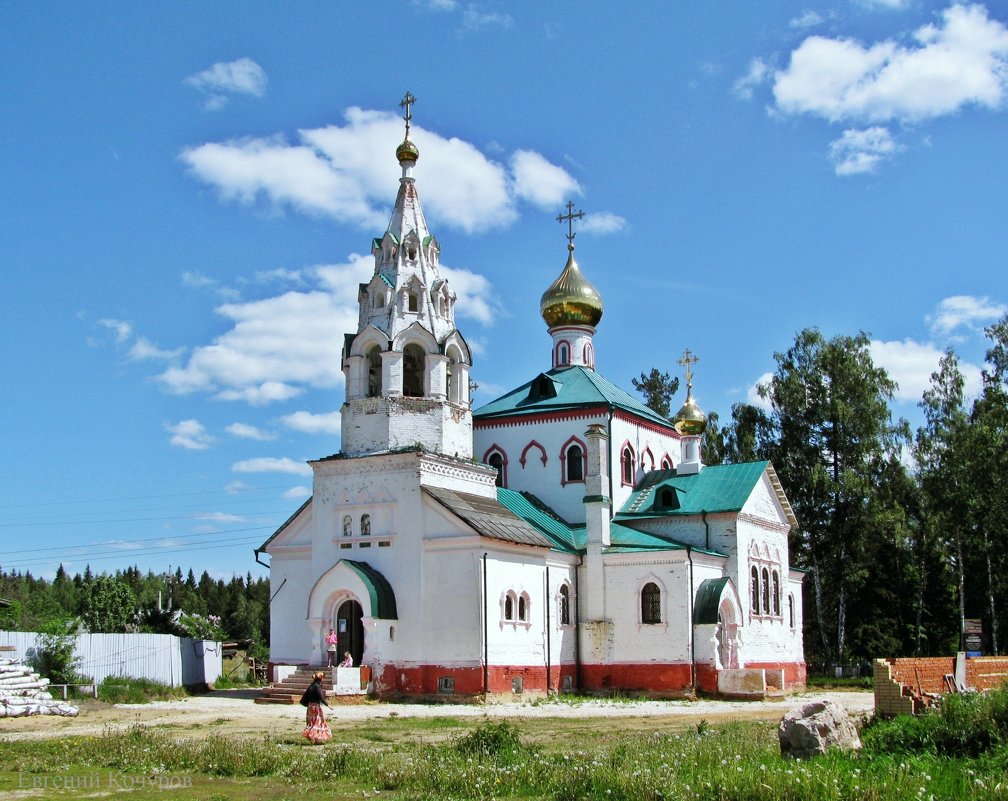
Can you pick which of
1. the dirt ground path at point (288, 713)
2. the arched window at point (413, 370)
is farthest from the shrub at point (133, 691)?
the arched window at point (413, 370)

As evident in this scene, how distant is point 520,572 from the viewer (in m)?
27.7

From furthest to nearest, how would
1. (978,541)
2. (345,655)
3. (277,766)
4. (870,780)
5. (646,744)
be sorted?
(978,541) → (345,655) → (646,744) → (277,766) → (870,780)

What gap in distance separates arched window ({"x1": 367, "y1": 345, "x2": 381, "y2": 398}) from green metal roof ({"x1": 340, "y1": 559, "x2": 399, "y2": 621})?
4.55 meters

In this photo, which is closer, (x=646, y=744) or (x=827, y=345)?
(x=646, y=744)

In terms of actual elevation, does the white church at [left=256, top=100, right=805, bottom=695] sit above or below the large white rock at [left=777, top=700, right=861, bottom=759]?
above

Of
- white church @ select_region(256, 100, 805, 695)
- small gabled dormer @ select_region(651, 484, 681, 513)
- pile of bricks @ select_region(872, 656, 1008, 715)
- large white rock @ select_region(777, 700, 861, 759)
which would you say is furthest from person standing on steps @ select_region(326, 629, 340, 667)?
large white rock @ select_region(777, 700, 861, 759)

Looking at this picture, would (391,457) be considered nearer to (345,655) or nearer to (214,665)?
(345,655)

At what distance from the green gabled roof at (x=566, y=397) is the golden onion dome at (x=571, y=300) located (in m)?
1.80

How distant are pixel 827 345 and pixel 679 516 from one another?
1531cm

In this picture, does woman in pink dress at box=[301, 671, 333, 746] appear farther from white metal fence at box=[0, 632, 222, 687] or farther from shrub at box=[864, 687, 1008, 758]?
white metal fence at box=[0, 632, 222, 687]

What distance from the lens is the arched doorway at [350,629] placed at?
2712 centimetres

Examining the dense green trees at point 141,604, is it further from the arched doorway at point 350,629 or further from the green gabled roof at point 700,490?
the green gabled roof at point 700,490

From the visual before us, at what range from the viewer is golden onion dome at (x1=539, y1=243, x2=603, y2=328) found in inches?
1464

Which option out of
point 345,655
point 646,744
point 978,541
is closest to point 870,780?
point 646,744
